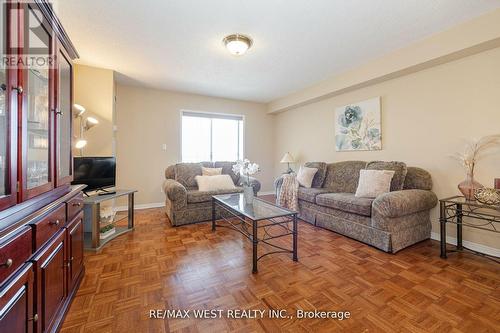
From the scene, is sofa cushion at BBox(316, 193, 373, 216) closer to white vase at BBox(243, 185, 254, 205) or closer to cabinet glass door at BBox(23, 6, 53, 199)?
white vase at BBox(243, 185, 254, 205)

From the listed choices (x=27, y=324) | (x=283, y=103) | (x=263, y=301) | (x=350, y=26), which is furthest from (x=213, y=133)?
(x=27, y=324)

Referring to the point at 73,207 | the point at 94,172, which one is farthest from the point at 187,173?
the point at 73,207

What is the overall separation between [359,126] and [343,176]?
0.89m

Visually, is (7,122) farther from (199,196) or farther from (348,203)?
(348,203)

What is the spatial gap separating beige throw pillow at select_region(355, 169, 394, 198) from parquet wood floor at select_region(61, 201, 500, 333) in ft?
2.18

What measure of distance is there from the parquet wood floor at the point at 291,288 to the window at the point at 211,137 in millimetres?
2586

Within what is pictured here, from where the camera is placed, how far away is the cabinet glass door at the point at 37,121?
1011mm

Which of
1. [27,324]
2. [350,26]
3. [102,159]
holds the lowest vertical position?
[27,324]

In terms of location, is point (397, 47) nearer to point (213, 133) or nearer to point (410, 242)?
point (410, 242)

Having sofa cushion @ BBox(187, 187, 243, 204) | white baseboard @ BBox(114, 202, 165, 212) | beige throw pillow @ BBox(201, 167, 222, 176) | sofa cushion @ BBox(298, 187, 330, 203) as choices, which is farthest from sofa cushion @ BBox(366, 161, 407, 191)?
white baseboard @ BBox(114, 202, 165, 212)

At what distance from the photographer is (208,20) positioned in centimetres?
217

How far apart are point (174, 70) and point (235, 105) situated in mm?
1985

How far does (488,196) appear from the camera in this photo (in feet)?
6.25

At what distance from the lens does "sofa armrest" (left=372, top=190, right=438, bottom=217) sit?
221cm
